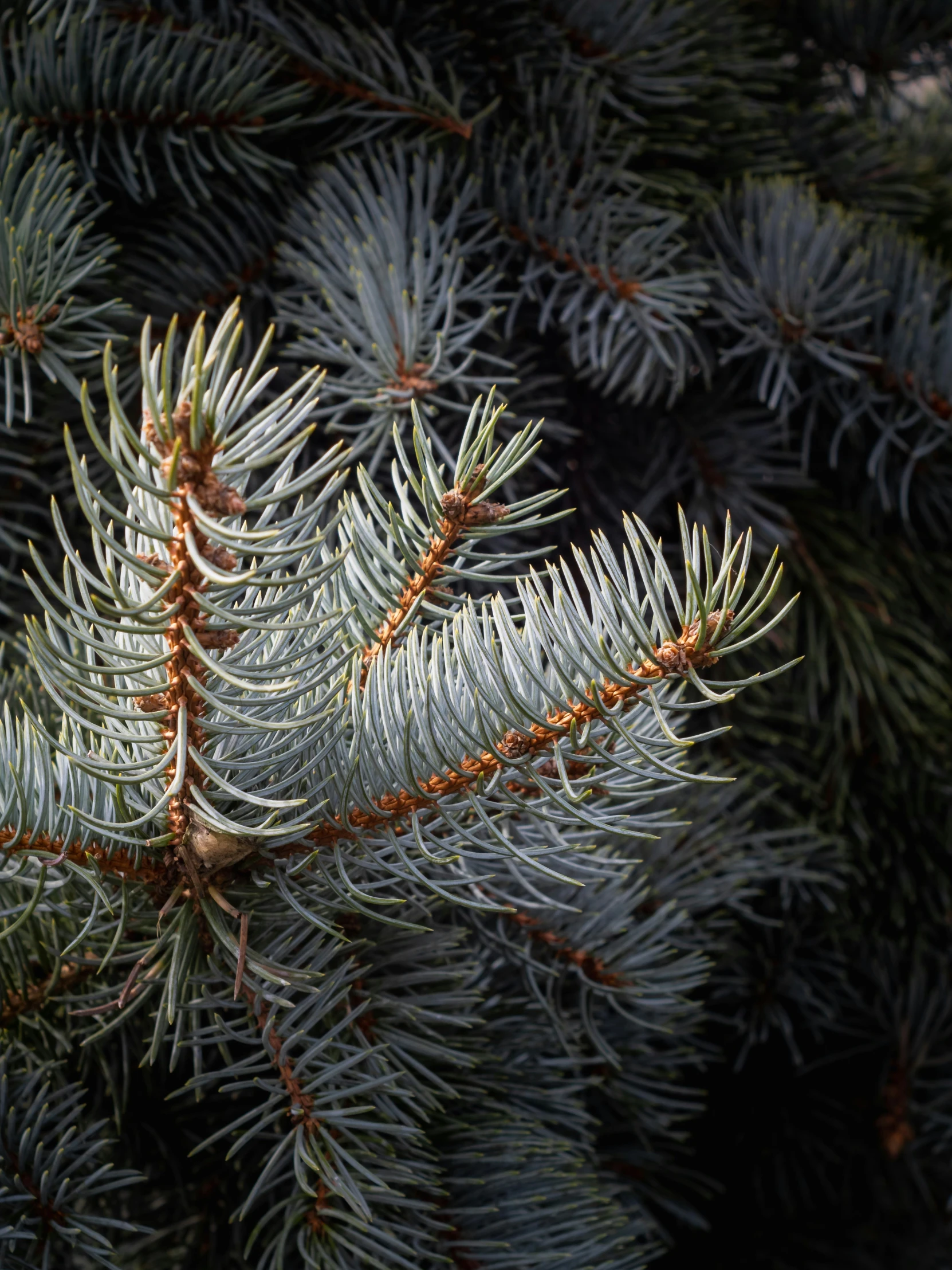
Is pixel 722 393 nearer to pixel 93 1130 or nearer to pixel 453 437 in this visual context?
pixel 453 437

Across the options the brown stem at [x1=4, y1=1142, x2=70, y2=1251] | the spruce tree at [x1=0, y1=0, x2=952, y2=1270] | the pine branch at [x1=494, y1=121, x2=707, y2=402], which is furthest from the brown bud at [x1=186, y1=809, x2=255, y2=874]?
the pine branch at [x1=494, y1=121, x2=707, y2=402]

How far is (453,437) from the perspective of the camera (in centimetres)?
43

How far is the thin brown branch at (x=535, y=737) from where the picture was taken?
0.19m

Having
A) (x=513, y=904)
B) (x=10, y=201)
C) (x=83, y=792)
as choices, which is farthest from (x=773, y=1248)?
(x=10, y=201)

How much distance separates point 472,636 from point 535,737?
3 centimetres

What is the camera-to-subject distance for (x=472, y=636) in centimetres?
22

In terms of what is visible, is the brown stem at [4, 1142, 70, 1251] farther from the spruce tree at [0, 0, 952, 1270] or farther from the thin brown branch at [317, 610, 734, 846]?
the thin brown branch at [317, 610, 734, 846]

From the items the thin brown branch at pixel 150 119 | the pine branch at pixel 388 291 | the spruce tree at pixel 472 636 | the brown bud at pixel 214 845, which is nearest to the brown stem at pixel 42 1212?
the spruce tree at pixel 472 636

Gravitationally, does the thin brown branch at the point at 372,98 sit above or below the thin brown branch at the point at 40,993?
above

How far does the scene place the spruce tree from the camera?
0.21 m

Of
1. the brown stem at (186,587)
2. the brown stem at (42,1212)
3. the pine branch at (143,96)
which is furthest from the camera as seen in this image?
the pine branch at (143,96)

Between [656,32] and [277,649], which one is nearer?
[277,649]

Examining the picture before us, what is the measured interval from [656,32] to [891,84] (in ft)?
0.90

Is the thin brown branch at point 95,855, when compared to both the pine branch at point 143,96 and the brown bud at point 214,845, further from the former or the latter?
the pine branch at point 143,96
